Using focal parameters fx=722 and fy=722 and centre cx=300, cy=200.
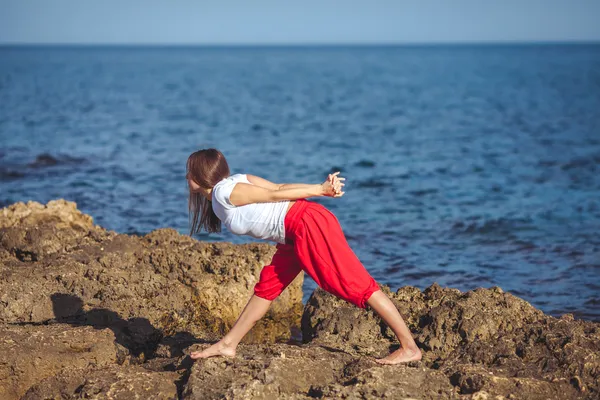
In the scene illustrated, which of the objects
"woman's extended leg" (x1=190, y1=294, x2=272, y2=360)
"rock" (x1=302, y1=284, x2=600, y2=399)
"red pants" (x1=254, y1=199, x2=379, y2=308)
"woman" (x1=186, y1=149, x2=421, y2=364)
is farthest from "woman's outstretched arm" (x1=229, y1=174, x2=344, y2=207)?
"rock" (x1=302, y1=284, x2=600, y2=399)

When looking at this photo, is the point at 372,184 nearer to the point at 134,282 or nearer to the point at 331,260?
the point at 134,282

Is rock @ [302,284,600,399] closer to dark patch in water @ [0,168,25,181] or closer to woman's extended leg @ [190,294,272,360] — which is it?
woman's extended leg @ [190,294,272,360]

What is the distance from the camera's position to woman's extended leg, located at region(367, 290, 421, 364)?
15.3 feet

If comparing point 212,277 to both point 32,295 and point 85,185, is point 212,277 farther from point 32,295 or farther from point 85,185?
point 85,185

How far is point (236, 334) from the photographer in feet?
15.8

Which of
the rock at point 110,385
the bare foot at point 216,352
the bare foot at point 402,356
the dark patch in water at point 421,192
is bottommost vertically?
the dark patch in water at point 421,192

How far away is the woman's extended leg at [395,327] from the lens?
466cm

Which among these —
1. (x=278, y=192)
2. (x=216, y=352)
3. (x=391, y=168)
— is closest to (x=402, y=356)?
(x=216, y=352)

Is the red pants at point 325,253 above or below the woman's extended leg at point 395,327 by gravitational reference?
above

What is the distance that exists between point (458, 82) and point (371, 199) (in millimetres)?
46991

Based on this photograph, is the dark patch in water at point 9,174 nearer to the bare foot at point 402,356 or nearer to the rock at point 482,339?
the rock at point 482,339

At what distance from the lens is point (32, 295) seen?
6.03 meters

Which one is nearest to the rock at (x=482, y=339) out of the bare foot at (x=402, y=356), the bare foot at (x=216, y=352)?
the bare foot at (x=402, y=356)

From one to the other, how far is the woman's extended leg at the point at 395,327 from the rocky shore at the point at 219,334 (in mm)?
168
